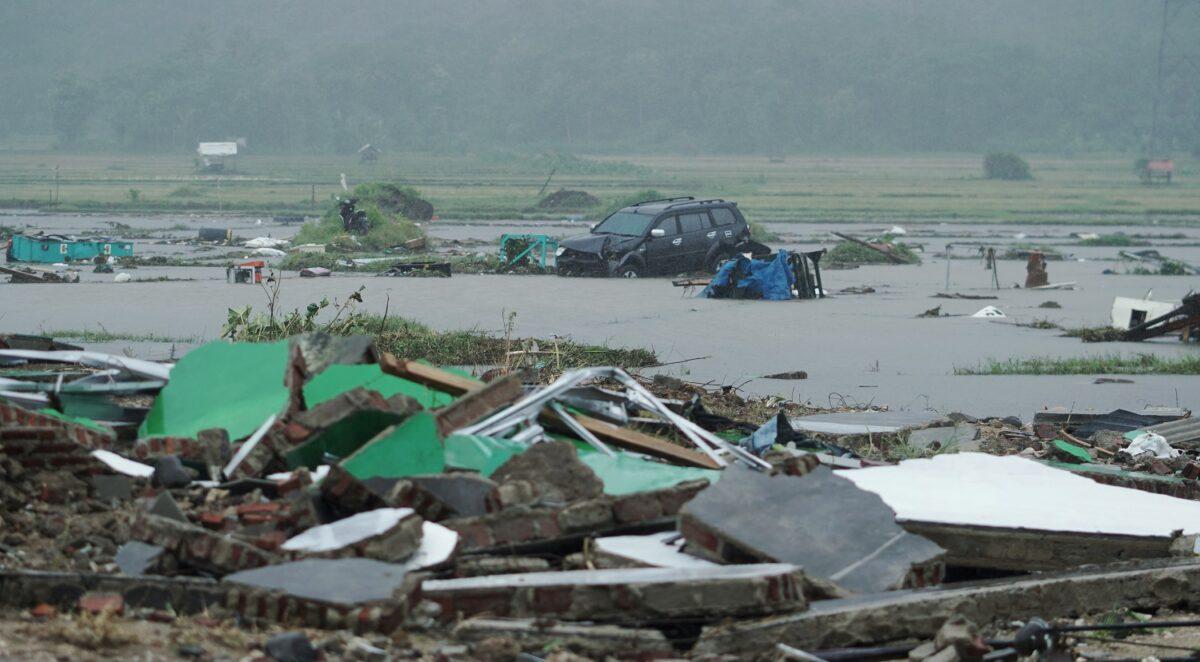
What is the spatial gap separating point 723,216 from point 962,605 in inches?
1062

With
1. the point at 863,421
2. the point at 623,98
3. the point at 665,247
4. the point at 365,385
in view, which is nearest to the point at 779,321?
the point at 665,247

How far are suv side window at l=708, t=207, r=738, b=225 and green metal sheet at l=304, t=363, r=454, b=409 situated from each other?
25.1m

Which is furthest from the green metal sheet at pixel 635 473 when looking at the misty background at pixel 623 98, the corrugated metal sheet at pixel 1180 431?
the misty background at pixel 623 98

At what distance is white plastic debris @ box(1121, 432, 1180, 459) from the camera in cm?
1053

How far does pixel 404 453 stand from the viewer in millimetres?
6766

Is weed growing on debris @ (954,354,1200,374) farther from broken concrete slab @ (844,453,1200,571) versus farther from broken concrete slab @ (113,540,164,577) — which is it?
broken concrete slab @ (113,540,164,577)

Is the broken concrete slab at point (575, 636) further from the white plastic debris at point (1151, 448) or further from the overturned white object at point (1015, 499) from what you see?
the white plastic debris at point (1151, 448)

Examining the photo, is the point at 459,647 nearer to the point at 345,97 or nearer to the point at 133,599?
the point at 133,599

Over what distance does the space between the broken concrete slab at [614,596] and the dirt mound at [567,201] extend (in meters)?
64.9

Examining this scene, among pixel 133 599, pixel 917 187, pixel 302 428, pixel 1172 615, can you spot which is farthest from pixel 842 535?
pixel 917 187

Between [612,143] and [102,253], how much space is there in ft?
407

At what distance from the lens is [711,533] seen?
6.25m

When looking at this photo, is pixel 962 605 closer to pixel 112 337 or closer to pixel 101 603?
pixel 101 603

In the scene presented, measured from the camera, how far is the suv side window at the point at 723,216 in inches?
1296
